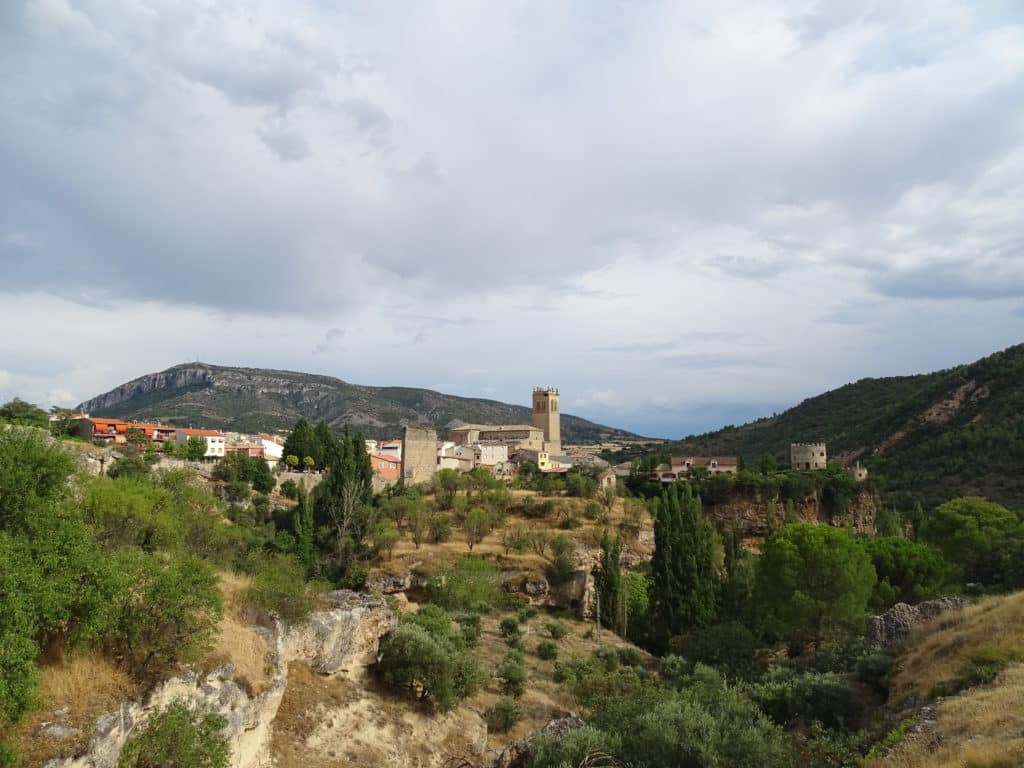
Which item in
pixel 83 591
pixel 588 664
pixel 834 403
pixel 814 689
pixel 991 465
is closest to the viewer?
pixel 83 591

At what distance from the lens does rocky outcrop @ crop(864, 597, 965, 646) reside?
1823cm

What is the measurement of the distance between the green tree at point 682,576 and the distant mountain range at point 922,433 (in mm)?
35496

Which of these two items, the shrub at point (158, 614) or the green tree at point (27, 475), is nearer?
the shrub at point (158, 614)

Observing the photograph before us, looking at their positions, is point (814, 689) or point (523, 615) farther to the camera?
point (523, 615)

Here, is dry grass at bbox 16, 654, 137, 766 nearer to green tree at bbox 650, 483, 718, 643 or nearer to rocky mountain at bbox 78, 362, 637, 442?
green tree at bbox 650, 483, 718, 643

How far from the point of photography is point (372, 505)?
47.8m

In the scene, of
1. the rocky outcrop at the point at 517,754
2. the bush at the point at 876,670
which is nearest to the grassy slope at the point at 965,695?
the bush at the point at 876,670

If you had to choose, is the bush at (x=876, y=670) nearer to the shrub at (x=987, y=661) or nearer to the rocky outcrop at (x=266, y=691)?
the shrub at (x=987, y=661)

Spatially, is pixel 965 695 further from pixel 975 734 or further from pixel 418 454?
pixel 418 454

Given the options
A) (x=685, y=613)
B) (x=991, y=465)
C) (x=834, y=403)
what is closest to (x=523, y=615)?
(x=685, y=613)

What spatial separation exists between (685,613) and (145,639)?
24854 millimetres

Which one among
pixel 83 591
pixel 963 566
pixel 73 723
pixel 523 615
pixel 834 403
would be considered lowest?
pixel 523 615

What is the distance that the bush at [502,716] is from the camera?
18.8 meters

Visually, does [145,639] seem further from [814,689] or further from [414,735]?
[814,689]
